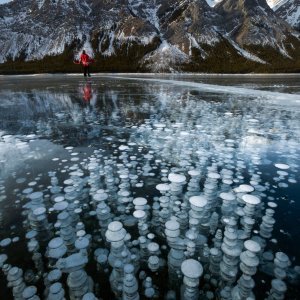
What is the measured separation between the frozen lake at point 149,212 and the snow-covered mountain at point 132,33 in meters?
112

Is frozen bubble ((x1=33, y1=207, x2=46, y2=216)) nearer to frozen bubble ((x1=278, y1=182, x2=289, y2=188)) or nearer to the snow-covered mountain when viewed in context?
frozen bubble ((x1=278, y1=182, x2=289, y2=188))

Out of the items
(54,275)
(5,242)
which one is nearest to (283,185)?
(54,275)

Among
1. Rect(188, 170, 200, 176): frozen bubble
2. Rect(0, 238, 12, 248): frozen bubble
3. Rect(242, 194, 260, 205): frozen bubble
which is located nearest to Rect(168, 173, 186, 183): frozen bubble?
Rect(188, 170, 200, 176): frozen bubble

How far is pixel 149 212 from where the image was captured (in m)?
3.29

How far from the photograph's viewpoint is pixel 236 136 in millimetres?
6492

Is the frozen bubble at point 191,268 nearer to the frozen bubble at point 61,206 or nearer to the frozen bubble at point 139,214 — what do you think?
the frozen bubble at point 139,214

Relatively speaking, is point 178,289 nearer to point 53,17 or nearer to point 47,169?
point 47,169

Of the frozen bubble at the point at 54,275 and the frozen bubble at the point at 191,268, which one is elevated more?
the frozen bubble at the point at 191,268

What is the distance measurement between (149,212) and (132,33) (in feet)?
505

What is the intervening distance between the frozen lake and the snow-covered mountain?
112 meters

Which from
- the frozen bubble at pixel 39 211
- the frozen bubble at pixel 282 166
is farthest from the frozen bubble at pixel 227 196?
the frozen bubble at pixel 39 211

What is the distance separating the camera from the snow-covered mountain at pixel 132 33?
132 meters

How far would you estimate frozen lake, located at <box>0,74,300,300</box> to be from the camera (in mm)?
2305

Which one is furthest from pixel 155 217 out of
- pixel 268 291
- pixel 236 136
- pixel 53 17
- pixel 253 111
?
pixel 53 17
